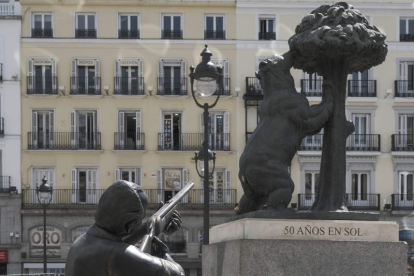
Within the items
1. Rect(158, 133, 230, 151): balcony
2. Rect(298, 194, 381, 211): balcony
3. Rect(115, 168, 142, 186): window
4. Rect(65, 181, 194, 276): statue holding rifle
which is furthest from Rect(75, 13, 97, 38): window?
Rect(65, 181, 194, 276): statue holding rifle

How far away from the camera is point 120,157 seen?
157 ft

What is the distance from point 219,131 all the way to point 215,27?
A: 5.27 meters

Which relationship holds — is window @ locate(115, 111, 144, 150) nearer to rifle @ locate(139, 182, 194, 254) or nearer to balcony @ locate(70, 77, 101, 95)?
balcony @ locate(70, 77, 101, 95)

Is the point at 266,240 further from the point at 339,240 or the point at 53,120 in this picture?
the point at 53,120

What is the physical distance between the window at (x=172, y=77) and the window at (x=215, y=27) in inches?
80.4

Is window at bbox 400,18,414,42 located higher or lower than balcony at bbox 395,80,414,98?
higher

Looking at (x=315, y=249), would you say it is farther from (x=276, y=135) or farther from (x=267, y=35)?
(x=267, y=35)

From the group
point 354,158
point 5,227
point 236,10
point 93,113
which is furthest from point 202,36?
point 5,227

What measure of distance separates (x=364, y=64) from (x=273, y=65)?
109 centimetres

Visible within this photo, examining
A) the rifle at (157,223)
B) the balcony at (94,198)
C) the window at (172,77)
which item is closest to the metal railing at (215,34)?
the window at (172,77)

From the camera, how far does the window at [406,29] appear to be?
160 ft

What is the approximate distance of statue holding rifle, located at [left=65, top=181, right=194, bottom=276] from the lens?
468cm

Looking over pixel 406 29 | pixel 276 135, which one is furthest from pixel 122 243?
pixel 406 29

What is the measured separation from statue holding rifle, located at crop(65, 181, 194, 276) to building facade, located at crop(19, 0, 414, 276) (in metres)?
42.4
